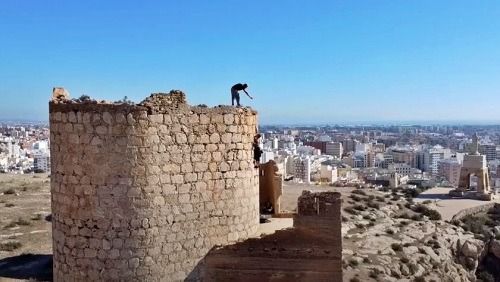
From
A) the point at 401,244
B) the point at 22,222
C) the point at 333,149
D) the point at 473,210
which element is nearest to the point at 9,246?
the point at 22,222

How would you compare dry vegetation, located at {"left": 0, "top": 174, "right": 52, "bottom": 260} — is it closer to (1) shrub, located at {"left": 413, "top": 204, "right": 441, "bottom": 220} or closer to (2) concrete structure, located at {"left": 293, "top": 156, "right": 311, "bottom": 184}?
(1) shrub, located at {"left": 413, "top": 204, "right": 441, "bottom": 220}

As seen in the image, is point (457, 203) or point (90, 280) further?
point (457, 203)

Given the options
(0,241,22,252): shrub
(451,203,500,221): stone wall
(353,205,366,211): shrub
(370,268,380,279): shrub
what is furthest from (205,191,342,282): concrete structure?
(451,203,500,221): stone wall

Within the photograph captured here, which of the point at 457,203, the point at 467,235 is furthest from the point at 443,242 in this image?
Result: the point at 457,203

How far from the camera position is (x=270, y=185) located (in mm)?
10195

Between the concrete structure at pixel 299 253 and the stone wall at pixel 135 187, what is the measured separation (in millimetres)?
541

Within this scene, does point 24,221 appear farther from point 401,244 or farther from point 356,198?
point 356,198

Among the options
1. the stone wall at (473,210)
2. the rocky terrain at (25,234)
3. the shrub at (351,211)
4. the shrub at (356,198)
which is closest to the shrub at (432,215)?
the stone wall at (473,210)

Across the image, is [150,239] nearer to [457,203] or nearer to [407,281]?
[407,281]

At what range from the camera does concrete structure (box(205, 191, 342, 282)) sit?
728 cm

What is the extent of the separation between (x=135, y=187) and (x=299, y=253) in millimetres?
2574

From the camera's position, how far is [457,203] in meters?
35.7

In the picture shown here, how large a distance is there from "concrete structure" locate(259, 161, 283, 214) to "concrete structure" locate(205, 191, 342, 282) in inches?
103

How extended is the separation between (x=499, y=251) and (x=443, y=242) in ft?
20.8
